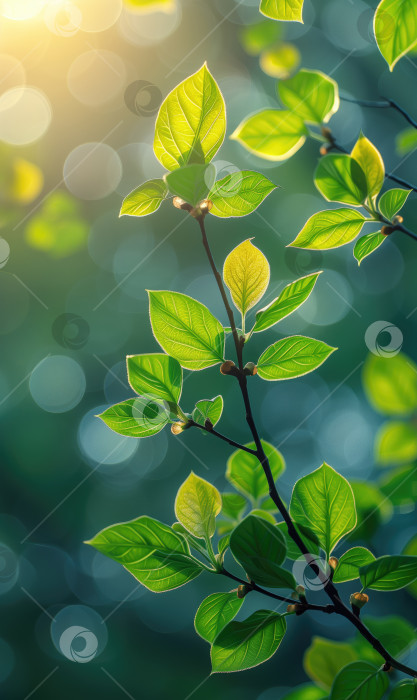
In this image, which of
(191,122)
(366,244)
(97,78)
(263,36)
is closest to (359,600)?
(366,244)

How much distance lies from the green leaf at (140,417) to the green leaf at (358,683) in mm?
275

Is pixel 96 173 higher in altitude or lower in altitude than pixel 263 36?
lower

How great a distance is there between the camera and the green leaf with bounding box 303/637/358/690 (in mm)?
708

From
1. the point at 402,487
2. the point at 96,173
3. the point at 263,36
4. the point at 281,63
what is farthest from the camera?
the point at 96,173

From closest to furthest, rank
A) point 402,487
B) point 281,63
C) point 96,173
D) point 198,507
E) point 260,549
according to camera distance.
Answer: point 260,549 → point 198,507 → point 402,487 → point 281,63 → point 96,173

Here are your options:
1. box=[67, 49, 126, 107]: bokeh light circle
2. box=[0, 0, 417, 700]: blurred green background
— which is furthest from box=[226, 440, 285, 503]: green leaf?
box=[67, 49, 126, 107]: bokeh light circle

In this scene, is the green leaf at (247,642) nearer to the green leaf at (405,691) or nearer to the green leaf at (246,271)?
the green leaf at (405,691)

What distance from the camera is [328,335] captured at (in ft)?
8.30

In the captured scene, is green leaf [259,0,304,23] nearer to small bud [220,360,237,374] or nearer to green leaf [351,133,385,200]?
green leaf [351,133,385,200]

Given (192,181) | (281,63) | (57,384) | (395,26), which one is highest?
(281,63)

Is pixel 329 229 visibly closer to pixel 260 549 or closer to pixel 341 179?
pixel 341 179

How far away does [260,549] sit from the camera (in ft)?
1.34

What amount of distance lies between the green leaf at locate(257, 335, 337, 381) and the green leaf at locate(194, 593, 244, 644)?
0.71 feet

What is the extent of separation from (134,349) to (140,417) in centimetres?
223
